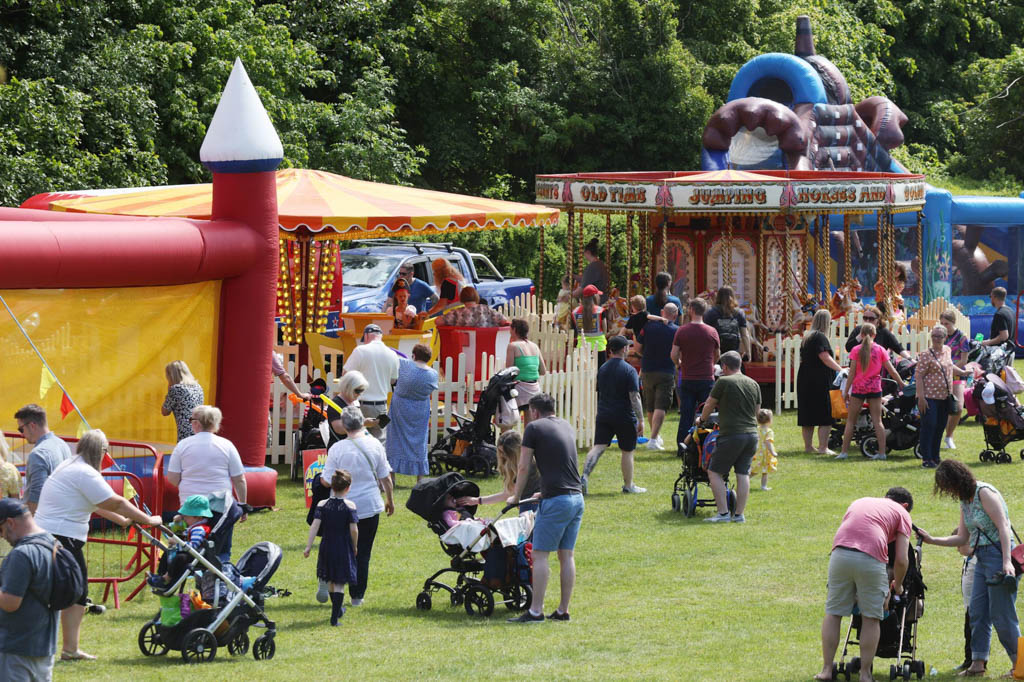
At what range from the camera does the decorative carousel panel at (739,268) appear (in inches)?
869

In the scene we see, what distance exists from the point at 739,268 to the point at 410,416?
9227 mm

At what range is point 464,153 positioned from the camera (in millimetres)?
35781

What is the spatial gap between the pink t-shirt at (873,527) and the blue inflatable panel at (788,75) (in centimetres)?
→ 2088

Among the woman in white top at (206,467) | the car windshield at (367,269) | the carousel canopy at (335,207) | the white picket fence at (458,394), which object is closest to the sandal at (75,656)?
the woman in white top at (206,467)

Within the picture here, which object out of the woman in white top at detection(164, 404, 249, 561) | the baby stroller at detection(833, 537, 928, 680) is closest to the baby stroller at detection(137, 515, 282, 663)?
the woman in white top at detection(164, 404, 249, 561)

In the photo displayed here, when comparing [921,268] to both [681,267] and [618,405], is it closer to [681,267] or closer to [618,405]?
[681,267]

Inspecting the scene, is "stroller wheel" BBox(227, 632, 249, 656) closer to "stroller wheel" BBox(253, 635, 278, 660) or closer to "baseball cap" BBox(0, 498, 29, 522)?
"stroller wheel" BBox(253, 635, 278, 660)

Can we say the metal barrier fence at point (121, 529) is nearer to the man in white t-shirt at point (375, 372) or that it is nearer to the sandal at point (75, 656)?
the sandal at point (75, 656)

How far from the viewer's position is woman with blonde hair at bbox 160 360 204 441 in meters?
12.1

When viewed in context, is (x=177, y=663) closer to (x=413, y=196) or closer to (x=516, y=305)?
(x=413, y=196)

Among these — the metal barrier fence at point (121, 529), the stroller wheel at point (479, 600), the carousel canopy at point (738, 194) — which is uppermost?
the carousel canopy at point (738, 194)

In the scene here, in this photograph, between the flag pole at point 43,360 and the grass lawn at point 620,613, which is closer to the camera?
the grass lawn at point 620,613

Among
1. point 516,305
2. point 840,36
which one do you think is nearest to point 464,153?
point 840,36

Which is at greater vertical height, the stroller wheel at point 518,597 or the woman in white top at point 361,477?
the woman in white top at point 361,477
